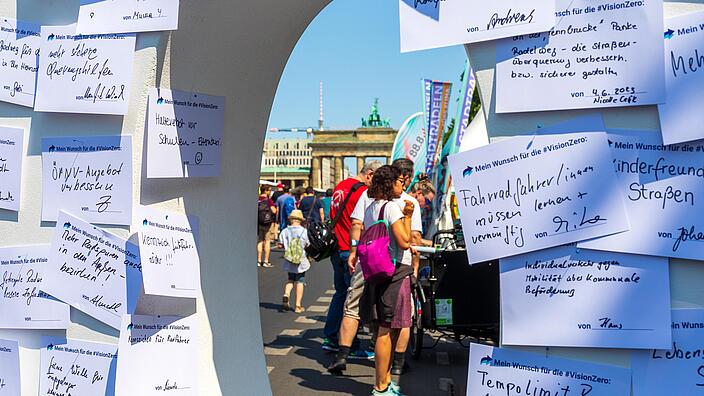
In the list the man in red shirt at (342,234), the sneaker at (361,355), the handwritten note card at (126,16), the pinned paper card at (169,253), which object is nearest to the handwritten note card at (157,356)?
the pinned paper card at (169,253)

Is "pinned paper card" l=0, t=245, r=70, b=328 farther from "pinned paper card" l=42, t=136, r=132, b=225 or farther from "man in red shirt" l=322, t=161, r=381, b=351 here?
"man in red shirt" l=322, t=161, r=381, b=351

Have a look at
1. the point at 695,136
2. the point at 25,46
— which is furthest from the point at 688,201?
the point at 25,46

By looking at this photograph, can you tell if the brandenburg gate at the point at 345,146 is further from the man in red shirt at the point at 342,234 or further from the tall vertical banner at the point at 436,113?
the man in red shirt at the point at 342,234

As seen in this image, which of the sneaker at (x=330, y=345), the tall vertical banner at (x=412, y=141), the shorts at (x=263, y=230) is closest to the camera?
the sneaker at (x=330, y=345)

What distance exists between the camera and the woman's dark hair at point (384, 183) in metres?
4.82

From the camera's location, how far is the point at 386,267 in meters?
4.59

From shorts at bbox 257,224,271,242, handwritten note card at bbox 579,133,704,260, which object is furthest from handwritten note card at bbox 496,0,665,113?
shorts at bbox 257,224,271,242

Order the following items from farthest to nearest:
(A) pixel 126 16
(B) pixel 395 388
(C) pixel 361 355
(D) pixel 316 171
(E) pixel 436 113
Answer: (D) pixel 316 171 → (E) pixel 436 113 → (C) pixel 361 355 → (B) pixel 395 388 → (A) pixel 126 16

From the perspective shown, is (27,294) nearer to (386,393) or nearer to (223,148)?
(223,148)

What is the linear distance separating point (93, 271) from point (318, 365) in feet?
12.7

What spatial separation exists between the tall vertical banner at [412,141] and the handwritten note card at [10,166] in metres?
14.1

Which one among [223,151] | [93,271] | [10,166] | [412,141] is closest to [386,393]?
[223,151]

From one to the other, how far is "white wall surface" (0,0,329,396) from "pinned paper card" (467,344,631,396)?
1.25m

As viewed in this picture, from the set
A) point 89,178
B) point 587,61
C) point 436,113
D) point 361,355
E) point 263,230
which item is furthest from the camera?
point 436,113
